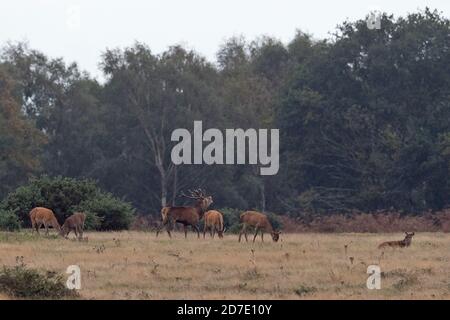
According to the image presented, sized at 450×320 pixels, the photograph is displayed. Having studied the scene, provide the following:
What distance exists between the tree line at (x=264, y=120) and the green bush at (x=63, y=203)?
22.6 meters

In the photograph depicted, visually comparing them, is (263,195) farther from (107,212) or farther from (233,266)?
(233,266)

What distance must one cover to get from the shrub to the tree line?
3705 cm

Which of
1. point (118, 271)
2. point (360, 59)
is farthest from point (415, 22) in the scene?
point (118, 271)

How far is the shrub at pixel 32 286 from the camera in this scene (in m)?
19.8

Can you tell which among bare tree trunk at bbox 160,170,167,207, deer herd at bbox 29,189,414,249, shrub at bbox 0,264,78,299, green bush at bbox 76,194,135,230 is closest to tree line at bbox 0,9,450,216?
bare tree trunk at bbox 160,170,167,207

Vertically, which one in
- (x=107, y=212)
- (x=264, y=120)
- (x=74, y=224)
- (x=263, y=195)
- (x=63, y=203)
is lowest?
(x=74, y=224)

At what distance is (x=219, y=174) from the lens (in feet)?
211

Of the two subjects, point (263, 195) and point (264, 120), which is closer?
point (263, 195)

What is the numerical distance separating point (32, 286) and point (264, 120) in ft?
159

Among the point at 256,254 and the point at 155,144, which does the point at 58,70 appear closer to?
the point at 155,144

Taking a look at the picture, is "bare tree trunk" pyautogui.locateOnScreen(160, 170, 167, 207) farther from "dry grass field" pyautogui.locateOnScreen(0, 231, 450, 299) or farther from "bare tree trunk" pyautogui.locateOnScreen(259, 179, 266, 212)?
"dry grass field" pyautogui.locateOnScreen(0, 231, 450, 299)

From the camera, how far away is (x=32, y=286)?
20016 mm

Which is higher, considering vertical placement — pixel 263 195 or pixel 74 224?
pixel 263 195

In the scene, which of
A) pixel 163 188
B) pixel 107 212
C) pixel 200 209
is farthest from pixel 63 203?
pixel 163 188
